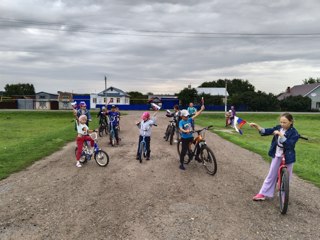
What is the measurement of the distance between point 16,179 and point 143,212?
14.2 feet

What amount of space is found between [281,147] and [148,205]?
2913 millimetres

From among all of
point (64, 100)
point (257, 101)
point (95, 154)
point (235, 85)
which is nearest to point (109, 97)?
point (64, 100)

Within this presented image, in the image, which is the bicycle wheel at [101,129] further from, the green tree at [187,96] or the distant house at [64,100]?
the distant house at [64,100]

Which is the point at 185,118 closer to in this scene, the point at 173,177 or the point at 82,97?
the point at 173,177

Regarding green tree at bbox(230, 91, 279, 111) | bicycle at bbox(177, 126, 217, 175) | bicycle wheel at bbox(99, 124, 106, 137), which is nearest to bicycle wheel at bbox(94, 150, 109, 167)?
bicycle at bbox(177, 126, 217, 175)

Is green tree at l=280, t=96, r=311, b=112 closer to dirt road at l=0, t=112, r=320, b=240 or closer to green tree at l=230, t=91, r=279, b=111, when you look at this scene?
green tree at l=230, t=91, r=279, b=111

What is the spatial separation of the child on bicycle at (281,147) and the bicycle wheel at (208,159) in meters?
2.11

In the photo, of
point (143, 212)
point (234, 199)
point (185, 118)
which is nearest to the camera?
point (143, 212)

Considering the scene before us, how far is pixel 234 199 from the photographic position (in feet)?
21.0

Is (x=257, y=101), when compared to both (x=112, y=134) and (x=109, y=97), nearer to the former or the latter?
(x=109, y=97)

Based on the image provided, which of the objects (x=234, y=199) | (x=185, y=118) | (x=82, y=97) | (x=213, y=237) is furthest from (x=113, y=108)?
(x=82, y=97)

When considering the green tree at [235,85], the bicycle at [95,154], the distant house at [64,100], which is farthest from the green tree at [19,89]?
the bicycle at [95,154]

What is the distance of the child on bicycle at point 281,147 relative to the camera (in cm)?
589

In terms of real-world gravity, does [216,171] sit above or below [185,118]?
below
